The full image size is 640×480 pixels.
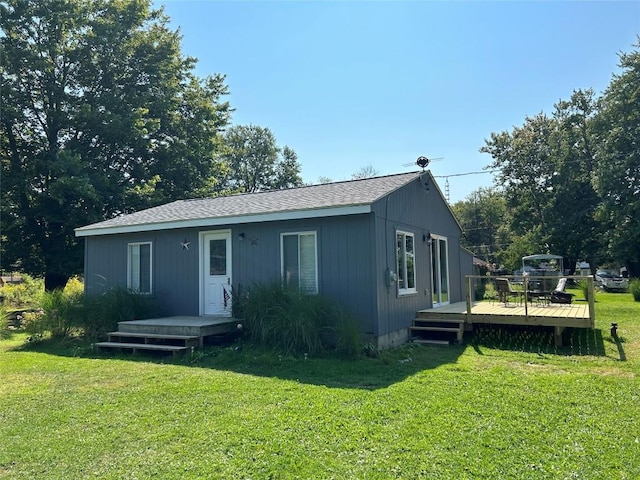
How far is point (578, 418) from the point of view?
4348 mm

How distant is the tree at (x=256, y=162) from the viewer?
4250 centimetres

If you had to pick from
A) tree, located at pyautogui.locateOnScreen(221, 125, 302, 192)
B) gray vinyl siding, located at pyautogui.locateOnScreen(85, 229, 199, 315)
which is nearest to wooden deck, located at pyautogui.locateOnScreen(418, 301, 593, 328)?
gray vinyl siding, located at pyautogui.locateOnScreen(85, 229, 199, 315)

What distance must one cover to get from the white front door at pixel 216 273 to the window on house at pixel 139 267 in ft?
5.69

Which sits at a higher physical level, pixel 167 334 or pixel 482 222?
pixel 482 222

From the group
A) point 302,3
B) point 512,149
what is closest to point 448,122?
point 302,3

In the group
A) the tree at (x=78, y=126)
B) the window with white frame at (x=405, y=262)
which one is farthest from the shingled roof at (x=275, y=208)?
the tree at (x=78, y=126)

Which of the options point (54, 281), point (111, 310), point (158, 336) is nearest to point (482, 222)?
point (54, 281)

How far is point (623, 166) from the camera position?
1000 inches

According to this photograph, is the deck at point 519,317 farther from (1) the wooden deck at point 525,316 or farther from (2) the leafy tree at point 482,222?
(2) the leafy tree at point 482,222

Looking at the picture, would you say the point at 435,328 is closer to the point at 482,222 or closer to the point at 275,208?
the point at 275,208

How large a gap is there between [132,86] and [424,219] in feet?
52.7

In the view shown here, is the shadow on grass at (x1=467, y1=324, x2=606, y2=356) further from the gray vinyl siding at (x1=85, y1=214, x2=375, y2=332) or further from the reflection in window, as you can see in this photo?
the reflection in window

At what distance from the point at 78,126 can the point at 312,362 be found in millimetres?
16817

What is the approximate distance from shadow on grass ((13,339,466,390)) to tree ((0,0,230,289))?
10677 mm
